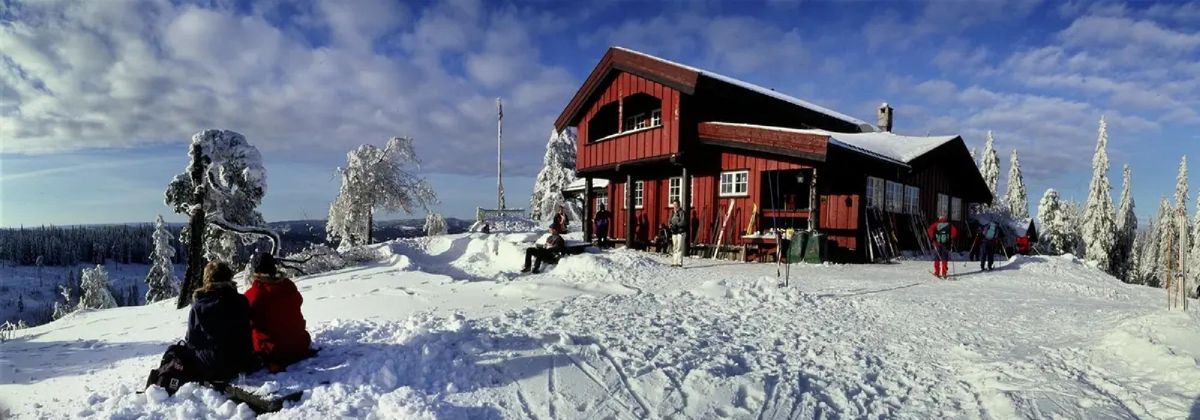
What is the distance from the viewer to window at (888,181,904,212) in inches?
669

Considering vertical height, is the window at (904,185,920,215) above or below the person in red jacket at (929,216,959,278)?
above

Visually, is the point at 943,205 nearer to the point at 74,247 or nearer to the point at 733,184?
the point at 733,184

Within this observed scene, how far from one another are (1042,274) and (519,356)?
45.2 feet

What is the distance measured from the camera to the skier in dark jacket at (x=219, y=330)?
4.80 metres

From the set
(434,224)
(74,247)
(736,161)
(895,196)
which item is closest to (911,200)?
(895,196)

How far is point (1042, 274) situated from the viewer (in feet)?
42.4

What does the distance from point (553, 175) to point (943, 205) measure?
92.1 ft

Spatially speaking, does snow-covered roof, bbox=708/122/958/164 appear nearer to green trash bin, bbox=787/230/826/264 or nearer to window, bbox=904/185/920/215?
window, bbox=904/185/920/215

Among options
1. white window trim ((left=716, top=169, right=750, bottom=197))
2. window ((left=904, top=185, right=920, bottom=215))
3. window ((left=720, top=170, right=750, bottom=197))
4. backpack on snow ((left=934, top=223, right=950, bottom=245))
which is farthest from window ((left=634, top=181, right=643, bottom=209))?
backpack on snow ((left=934, top=223, right=950, bottom=245))

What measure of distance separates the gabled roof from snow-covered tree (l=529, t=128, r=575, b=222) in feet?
68.4

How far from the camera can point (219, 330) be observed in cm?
487

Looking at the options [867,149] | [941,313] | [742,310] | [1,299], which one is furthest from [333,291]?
[1,299]

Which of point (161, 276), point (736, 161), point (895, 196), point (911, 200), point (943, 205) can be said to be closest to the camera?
point (736, 161)

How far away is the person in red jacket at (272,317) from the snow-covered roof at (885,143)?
12232 millimetres
